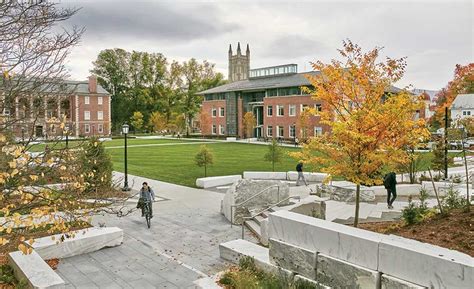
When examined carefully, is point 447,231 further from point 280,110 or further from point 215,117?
point 215,117

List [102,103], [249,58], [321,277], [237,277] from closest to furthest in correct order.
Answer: [321,277] < [237,277] < [102,103] < [249,58]

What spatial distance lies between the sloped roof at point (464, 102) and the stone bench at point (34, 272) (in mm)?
71389

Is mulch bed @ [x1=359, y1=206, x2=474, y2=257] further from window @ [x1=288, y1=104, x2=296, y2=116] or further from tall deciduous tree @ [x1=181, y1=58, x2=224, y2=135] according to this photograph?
tall deciduous tree @ [x1=181, y1=58, x2=224, y2=135]

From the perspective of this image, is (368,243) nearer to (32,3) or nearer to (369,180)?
(369,180)

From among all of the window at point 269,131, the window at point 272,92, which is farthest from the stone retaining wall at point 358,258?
the window at point 269,131

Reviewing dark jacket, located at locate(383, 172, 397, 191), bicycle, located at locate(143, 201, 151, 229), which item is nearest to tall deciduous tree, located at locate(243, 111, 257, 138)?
dark jacket, located at locate(383, 172, 397, 191)

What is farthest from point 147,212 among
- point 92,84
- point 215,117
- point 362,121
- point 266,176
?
point 92,84

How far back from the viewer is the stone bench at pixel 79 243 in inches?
416

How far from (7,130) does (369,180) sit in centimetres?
923

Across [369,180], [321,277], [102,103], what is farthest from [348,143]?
[102,103]

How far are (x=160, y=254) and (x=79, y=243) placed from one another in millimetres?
2274

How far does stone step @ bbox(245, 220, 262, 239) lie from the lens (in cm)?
1310

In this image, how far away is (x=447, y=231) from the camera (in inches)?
323

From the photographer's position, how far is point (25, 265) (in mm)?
8797
